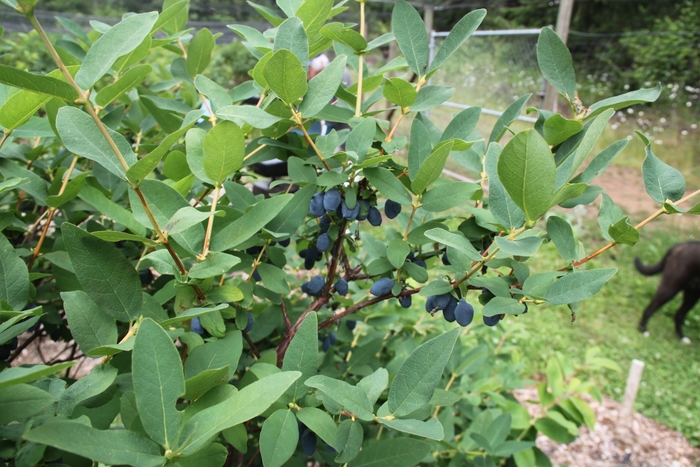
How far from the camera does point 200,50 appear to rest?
2.65 ft

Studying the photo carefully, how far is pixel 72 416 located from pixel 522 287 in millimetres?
454

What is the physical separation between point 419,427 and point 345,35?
450 millimetres

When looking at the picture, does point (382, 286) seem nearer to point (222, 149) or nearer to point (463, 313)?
point (463, 313)

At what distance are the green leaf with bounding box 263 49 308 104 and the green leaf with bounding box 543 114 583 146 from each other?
0.28 m

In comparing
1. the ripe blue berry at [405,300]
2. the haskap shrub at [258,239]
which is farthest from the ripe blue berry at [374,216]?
the ripe blue berry at [405,300]

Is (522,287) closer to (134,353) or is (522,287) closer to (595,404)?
(134,353)

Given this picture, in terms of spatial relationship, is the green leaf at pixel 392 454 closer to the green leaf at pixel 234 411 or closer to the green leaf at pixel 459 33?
the green leaf at pixel 234 411

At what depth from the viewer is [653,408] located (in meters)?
2.78

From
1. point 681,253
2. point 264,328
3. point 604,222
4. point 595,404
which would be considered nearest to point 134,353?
point 264,328

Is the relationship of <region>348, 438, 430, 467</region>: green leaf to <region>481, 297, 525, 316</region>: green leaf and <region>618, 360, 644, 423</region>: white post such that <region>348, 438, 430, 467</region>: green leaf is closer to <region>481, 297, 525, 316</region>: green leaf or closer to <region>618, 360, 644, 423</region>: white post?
<region>481, 297, 525, 316</region>: green leaf

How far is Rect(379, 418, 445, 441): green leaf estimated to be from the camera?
42cm

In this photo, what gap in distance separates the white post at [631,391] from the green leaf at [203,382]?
2526 millimetres

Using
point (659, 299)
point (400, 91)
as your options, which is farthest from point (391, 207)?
point (659, 299)

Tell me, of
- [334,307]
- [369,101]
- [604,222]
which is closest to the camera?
[604,222]
